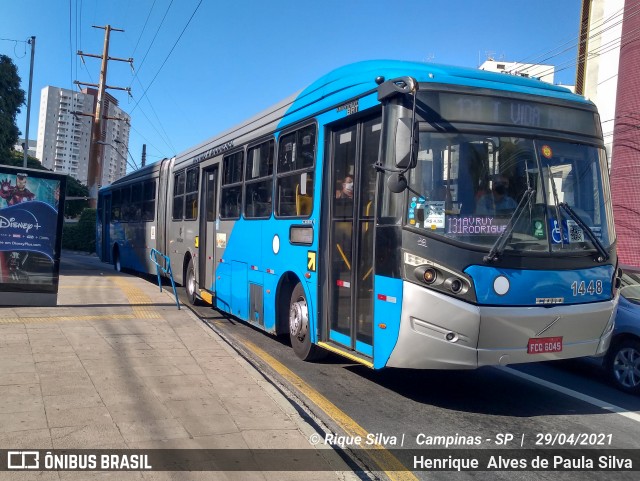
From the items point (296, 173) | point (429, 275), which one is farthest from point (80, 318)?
point (429, 275)

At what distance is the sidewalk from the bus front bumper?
1241mm

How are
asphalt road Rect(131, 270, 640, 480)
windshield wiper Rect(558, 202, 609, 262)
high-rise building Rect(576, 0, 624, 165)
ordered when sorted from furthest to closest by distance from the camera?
1. high-rise building Rect(576, 0, 624, 165)
2. windshield wiper Rect(558, 202, 609, 262)
3. asphalt road Rect(131, 270, 640, 480)

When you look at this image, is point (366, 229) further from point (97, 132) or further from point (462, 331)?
point (97, 132)

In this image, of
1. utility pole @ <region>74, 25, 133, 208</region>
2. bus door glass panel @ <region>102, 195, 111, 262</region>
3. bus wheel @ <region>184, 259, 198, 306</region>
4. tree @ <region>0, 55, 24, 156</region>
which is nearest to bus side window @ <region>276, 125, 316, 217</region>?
bus wheel @ <region>184, 259, 198, 306</region>

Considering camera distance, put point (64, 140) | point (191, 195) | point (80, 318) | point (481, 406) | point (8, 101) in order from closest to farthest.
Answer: point (481, 406) → point (80, 318) → point (191, 195) → point (8, 101) → point (64, 140)

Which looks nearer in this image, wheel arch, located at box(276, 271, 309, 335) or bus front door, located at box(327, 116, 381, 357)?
bus front door, located at box(327, 116, 381, 357)

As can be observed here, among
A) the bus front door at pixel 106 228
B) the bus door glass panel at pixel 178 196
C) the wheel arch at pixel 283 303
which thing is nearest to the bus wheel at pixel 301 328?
the wheel arch at pixel 283 303

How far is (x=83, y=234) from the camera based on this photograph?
3962cm

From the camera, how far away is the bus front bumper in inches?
207

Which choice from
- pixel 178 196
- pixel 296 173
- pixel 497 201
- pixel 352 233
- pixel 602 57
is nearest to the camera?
pixel 497 201

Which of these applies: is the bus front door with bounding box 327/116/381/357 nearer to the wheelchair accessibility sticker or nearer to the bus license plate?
the bus license plate

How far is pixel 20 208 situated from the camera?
9.30 meters

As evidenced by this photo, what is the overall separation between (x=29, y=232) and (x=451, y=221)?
23.5 ft

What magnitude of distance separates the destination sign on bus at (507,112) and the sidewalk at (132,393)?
3244 millimetres
